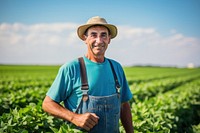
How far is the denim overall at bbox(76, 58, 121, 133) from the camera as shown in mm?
2730

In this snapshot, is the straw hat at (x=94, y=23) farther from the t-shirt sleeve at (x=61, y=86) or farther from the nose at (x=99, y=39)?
the t-shirt sleeve at (x=61, y=86)

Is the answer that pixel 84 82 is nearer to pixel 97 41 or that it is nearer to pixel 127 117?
pixel 97 41

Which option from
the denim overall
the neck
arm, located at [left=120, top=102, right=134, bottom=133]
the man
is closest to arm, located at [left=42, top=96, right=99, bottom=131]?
the man

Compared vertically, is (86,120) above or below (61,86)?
below

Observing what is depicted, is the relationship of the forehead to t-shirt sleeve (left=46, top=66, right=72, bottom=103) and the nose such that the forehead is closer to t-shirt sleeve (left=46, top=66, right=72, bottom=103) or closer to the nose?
the nose

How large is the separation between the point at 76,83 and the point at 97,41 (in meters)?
0.49

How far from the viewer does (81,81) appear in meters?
2.74

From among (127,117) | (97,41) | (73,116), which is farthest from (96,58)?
(127,117)

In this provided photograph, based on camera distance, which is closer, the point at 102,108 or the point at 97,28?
the point at 102,108

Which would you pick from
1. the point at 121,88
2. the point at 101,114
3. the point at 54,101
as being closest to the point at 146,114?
the point at 121,88

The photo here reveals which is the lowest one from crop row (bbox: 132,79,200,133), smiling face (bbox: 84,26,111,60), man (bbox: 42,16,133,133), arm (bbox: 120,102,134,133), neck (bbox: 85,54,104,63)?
crop row (bbox: 132,79,200,133)

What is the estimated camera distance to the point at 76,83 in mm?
2746

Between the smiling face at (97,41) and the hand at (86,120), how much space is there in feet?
2.09

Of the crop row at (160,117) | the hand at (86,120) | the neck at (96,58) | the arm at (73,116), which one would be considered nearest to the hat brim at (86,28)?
the neck at (96,58)
